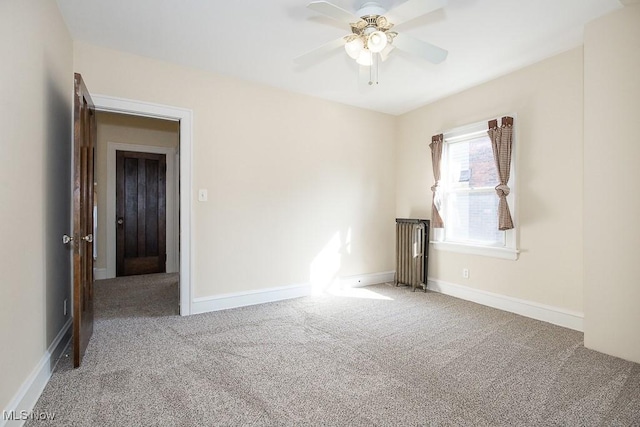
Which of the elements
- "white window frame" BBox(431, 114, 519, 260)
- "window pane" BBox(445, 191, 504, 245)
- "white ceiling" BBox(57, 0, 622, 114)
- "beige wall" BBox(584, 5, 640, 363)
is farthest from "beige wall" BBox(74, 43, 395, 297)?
"beige wall" BBox(584, 5, 640, 363)

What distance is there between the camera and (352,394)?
6.21 ft

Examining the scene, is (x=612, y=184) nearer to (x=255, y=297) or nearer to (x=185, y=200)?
(x=255, y=297)

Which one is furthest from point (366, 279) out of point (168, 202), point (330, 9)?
point (168, 202)

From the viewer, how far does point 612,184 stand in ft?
7.85

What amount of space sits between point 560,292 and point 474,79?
7.80 feet

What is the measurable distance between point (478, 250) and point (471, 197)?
64cm

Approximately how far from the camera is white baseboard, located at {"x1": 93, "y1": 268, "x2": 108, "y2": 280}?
501 centimetres

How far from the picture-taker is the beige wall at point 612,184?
7.56 feet

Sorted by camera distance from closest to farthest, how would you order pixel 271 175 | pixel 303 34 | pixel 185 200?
pixel 303 34 < pixel 185 200 < pixel 271 175

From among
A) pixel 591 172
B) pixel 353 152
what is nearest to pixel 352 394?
pixel 591 172

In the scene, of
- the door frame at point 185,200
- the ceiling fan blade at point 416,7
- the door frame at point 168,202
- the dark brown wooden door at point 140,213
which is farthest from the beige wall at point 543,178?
the dark brown wooden door at point 140,213

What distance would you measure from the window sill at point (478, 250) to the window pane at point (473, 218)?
0.09 m

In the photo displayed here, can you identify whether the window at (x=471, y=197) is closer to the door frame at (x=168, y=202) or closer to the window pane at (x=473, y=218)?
the window pane at (x=473, y=218)

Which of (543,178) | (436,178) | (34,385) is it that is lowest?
(34,385)
